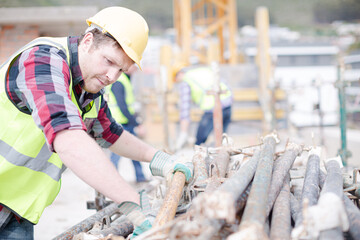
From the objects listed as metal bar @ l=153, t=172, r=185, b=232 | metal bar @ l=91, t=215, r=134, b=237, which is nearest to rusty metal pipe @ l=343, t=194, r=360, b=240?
metal bar @ l=153, t=172, r=185, b=232

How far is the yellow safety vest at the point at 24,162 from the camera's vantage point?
169cm

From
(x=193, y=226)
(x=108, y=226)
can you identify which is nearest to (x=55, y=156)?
(x=108, y=226)

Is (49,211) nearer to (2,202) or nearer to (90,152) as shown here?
(2,202)

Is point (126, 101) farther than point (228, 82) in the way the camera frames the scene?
No

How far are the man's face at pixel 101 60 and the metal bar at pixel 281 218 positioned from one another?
3.24 ft

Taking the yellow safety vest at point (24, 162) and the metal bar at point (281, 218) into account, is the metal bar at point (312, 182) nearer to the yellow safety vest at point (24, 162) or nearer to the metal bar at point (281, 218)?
the metal bar at point (281, 218)

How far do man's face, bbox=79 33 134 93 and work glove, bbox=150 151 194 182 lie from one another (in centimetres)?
64

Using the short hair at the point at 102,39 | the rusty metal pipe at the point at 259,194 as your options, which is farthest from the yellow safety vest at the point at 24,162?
the rusty metal pipe at the point at 259,194

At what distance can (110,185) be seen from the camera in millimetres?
1487

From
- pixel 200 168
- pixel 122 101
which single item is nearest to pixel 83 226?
pixel 200 168

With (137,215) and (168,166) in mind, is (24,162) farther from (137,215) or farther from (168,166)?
(168,166)

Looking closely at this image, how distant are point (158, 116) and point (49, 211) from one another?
6058 mm

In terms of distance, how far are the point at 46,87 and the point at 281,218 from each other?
3.68 feet

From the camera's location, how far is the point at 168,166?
2170mm
